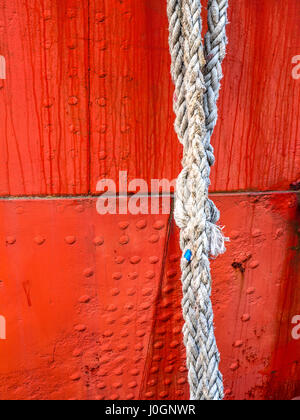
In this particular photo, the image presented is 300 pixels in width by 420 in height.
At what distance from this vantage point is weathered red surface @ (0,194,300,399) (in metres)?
1.29

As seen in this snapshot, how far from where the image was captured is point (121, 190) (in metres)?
1.29

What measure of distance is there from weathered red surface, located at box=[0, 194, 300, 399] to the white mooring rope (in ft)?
1.44

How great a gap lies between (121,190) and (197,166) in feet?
1.45

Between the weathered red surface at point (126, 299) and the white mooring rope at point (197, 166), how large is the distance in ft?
1.44

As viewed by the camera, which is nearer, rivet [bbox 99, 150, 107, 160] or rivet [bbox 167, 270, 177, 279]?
rivet [bbox 99, 150, 107, 160]

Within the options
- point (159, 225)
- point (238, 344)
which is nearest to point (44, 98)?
point (159, 225)

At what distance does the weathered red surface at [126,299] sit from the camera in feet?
4.22

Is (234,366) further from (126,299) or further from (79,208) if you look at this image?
(79,208)

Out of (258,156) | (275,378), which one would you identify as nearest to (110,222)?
(258,156)

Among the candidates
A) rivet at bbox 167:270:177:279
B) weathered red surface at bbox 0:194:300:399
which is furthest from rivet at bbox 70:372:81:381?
rivet at bbox 167:270:177:279

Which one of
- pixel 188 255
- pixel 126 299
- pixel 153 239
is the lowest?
pixel 126 299

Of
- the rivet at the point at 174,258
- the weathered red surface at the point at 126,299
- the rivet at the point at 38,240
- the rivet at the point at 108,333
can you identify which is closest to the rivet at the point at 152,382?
the weathered red surface at the point at 126,299

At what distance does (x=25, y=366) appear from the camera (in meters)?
1.36

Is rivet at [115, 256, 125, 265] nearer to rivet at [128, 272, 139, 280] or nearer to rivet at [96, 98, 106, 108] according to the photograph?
rivet at [128, 272, 139, 280]
